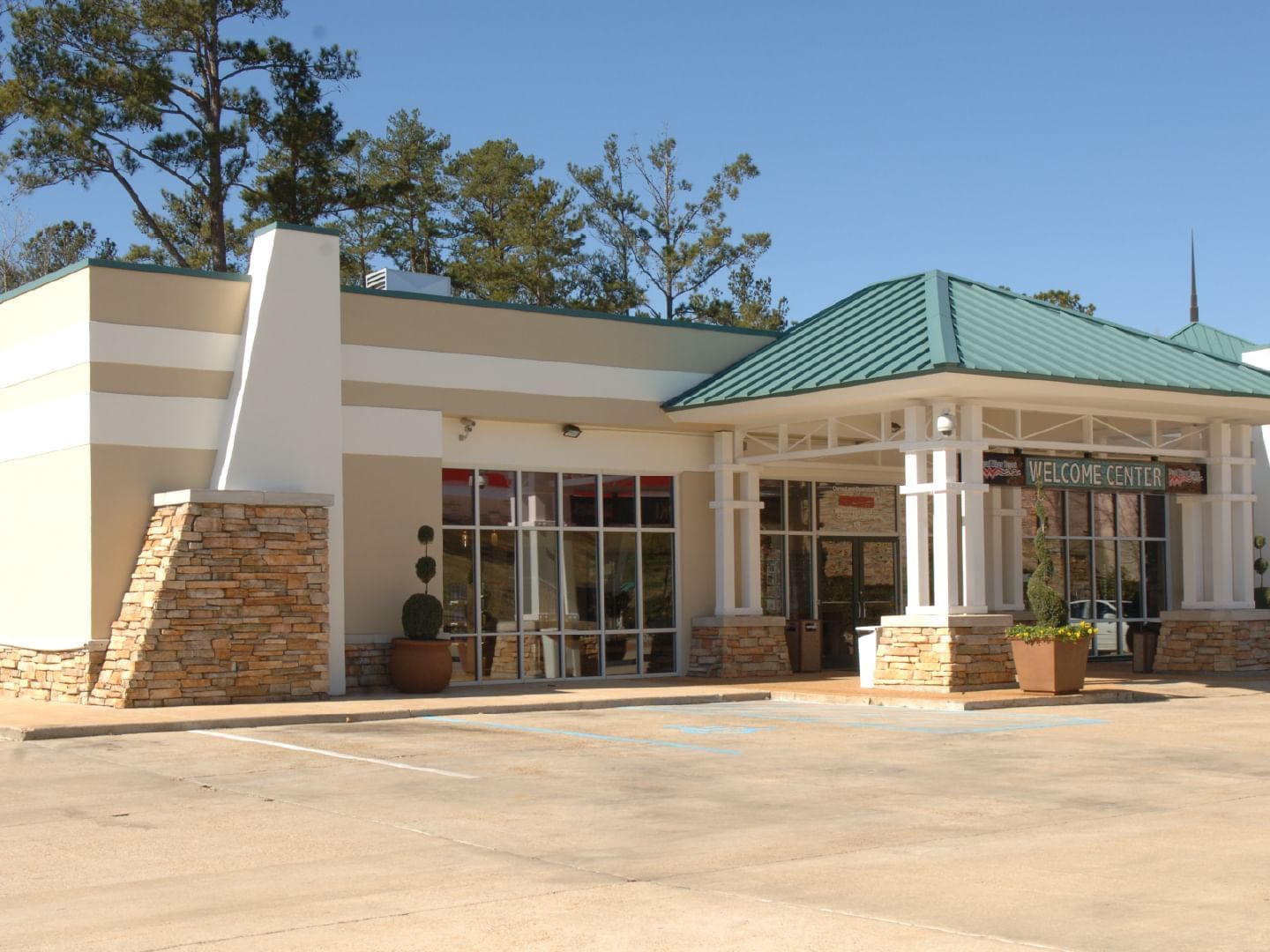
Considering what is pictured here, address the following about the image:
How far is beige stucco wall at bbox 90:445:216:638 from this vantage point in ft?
60.8

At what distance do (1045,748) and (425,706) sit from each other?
7378 mm

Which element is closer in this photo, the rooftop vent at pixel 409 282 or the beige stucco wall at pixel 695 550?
the rooftop vent at pixel 409 282

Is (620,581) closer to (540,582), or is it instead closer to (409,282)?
(540,582)

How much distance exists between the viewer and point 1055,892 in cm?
766

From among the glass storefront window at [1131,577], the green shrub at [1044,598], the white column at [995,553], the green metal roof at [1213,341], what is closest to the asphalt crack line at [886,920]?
the green shrub at [1044,598]

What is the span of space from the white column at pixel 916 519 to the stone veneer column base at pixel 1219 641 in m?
5.72

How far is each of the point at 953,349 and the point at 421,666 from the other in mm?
7986

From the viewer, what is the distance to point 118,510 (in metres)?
18.7

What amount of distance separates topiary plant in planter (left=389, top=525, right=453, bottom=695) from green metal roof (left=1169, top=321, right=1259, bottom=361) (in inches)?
770

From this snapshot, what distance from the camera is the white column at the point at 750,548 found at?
77.0 ft

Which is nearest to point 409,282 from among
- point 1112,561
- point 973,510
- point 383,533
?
point 383,533

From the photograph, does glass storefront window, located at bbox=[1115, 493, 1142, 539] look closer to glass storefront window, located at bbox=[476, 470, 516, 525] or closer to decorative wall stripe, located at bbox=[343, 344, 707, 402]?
decorative wall stripe, located at bbox=[343, 344, 707, 402]

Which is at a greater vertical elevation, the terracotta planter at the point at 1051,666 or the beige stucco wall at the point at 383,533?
the beige stucco wall at the point at 383,533

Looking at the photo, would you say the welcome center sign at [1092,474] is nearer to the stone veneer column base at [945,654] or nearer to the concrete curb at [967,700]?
the stone veneer column base at [945,654]
